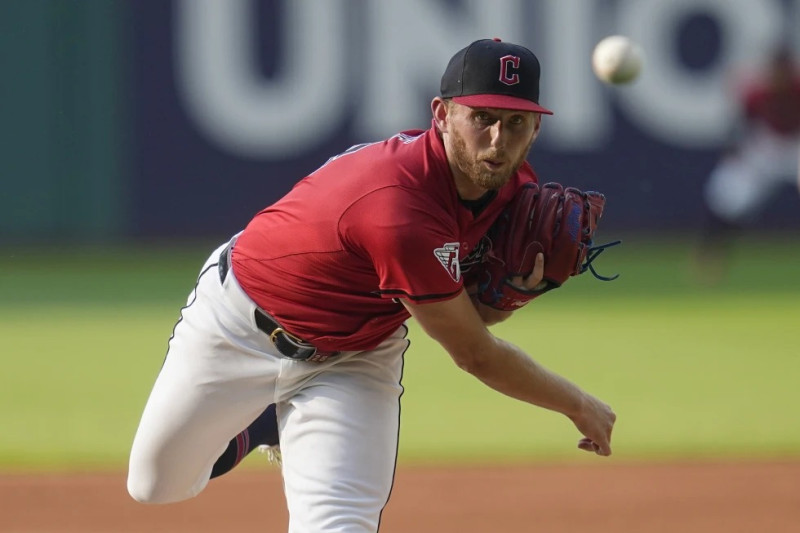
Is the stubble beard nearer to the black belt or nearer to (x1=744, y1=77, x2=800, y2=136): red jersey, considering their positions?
the black belt

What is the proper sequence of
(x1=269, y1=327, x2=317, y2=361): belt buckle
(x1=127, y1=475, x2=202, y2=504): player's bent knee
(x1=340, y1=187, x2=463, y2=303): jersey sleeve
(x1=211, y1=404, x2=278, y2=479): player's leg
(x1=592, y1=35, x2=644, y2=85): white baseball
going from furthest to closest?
(x1=592, y1=35, x2=644, y2=85): white baseball
(x1=211, y1=404, x2=278, y2=479): player's leg
(x1=127, y1=475, x2=202, y2=504): player's bent knee
(x1=269, y1=327, x2=317, y2=361): belt buckle
(x1=340, y1=187, x2=463, y2=303): jersey sleeve

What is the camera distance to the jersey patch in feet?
→ 11.7

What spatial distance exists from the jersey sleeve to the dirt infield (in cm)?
217

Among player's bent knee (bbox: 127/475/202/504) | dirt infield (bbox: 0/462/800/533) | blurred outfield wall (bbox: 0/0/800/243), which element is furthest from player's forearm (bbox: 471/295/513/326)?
blurred outfield wall (bbox: 0/0/800/243)

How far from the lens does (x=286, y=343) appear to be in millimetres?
4031

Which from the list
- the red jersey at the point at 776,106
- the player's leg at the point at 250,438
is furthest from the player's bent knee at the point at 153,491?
the red jersey at the point at 776,106

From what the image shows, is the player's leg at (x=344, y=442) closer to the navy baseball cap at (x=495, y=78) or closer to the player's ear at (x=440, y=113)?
the player's ear at (x=440, y=113)

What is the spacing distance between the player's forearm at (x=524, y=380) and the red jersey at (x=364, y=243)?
0.26 m

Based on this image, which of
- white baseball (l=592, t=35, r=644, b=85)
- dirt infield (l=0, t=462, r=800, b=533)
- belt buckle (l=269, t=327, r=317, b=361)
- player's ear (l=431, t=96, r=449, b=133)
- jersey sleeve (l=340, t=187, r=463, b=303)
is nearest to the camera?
jersey sleeve (l=340, t=187, r=463, b=303)

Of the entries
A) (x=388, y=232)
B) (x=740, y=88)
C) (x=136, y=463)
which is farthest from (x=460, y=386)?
(x=740, y=88)

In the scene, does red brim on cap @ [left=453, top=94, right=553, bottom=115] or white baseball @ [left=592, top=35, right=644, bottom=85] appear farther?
white baseball @ [left=592, top=35, right=644, bottom=85]

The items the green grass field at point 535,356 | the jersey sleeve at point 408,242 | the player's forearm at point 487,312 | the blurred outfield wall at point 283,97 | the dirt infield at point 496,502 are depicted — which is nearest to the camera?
the jersey sleeve at point 408,242

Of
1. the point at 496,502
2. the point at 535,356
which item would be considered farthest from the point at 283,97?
the point at 496,502

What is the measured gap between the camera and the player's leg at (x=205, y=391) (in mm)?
4109
